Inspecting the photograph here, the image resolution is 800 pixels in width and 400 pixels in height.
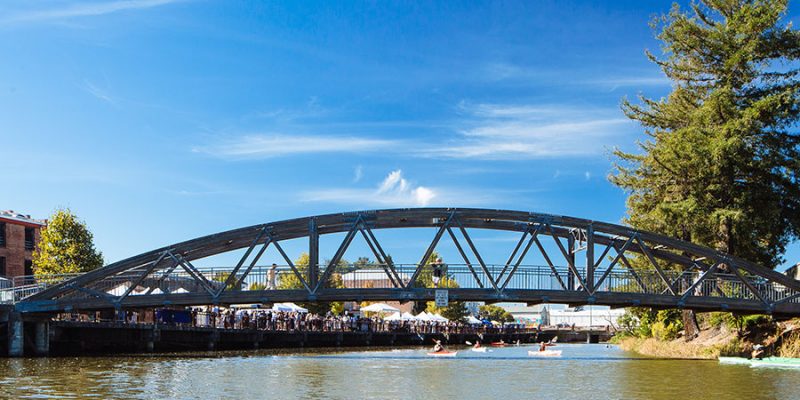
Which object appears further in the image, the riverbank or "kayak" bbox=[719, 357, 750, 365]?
the riverbank

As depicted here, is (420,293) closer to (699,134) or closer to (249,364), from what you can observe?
(249,364)

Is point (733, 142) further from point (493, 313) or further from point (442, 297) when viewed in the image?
point (493, 313)

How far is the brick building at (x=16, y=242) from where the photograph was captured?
7444cm

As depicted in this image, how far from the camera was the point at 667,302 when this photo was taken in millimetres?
41375

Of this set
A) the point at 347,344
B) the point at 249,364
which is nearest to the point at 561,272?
the point at 249,364

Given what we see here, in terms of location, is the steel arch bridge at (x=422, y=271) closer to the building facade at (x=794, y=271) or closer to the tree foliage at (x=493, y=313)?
the building facade at (x=794, y=271)

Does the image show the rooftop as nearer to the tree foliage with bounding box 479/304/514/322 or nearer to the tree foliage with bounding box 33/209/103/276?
the tree foliage with bounding box 33/209/103/276

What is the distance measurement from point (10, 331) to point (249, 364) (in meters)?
12.6

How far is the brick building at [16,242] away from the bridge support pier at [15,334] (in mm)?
33076

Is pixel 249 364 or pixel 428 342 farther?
pixel 428 342

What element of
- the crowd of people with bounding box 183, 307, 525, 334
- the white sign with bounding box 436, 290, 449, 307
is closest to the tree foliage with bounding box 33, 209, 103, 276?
the crowd of people with bounding box 183, 307, 525, 334

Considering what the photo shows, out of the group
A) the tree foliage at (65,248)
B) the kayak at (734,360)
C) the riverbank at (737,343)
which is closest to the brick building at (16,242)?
the tree foliage at (65,248)

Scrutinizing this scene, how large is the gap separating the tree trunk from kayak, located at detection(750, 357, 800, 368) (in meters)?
14.0

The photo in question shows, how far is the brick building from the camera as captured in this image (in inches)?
2931
